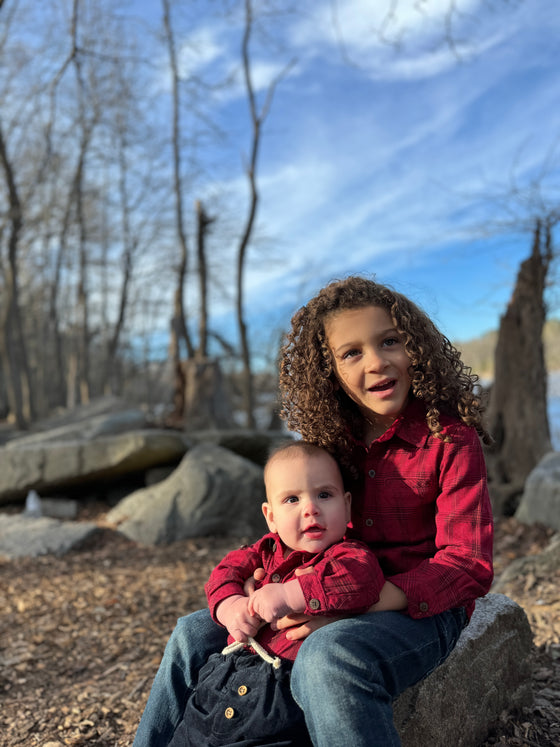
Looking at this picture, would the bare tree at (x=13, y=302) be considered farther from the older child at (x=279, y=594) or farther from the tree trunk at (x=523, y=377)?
the older child at (x=279, y=594)

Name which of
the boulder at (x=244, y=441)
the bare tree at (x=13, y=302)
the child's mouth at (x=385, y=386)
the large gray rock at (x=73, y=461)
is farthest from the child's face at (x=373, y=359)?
the bare tree at (x=13, y=302)

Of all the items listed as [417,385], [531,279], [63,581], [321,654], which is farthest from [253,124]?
[321,654]

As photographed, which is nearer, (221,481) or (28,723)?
(28,723)

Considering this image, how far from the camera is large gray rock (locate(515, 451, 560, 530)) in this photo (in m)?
5.50

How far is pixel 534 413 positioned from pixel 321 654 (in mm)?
5809

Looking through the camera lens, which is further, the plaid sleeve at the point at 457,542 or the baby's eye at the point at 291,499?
the baby's eye at the point at 291,499

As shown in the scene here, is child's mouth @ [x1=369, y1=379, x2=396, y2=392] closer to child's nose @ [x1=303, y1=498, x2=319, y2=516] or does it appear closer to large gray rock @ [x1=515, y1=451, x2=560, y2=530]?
child's nose @ [x1=303, y1=498, x2=319, y2=516]

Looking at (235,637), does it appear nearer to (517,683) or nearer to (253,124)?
(517,683)

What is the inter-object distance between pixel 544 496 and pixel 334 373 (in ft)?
13.7

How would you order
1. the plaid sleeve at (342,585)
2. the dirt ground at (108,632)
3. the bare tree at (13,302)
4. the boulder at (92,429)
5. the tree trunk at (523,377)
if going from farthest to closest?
the bare tree at (13,302), the boulder at (92,429), the tree trunk at (523,377), the dirt ground at (108,632), the plaid sleeve at (342,585)

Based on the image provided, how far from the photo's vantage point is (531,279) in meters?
6.81

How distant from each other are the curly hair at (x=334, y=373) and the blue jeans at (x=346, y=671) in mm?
590

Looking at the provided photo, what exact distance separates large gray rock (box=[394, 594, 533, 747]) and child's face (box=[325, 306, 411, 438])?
900mm

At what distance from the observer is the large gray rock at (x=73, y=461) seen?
719cm
